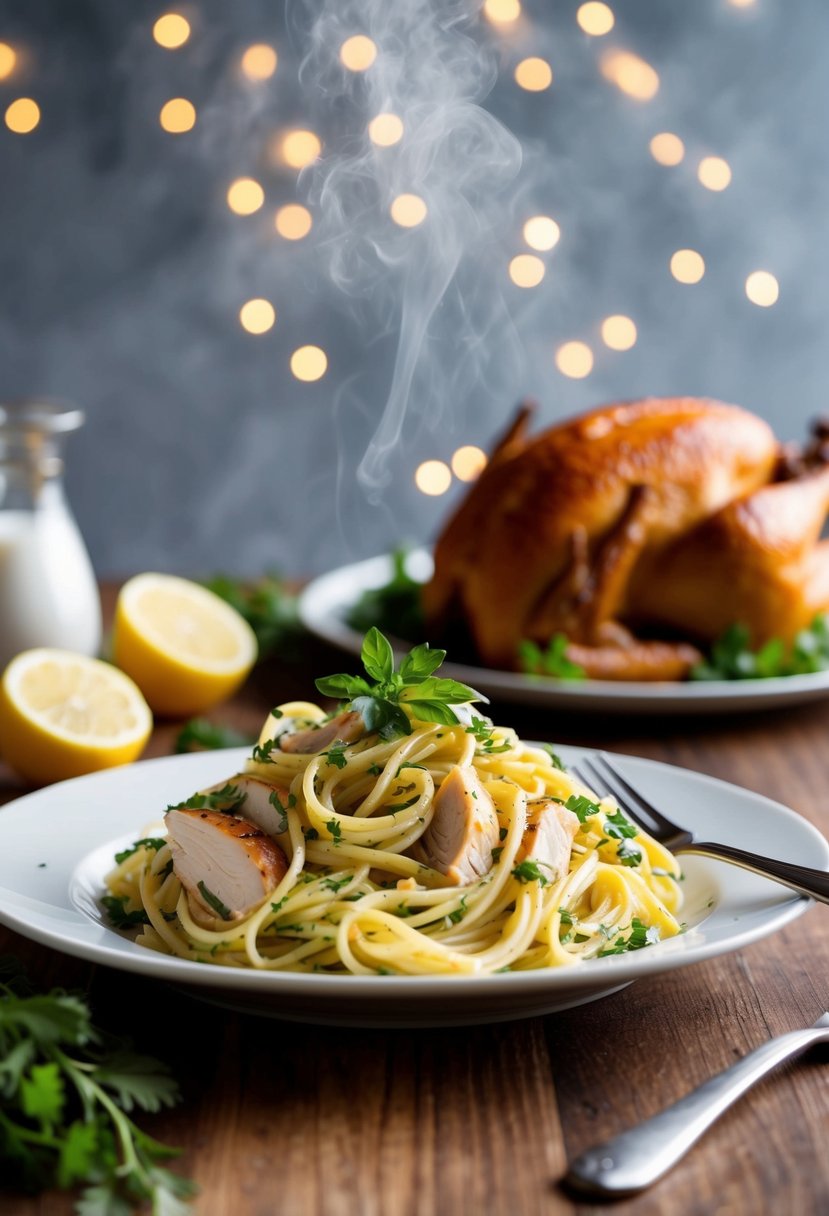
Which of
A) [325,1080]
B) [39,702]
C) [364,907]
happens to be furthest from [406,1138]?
[39,702]

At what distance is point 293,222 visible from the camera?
672 cm

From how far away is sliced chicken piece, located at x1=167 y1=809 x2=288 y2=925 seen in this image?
1.62 metres

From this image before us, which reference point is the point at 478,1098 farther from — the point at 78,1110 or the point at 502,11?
the point at 502,11

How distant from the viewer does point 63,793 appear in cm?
201

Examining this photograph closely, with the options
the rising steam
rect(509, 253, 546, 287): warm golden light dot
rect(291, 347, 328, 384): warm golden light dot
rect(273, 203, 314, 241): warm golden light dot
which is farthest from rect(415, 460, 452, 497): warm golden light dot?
rect(273, 203, 314, 241): warm golden light dot

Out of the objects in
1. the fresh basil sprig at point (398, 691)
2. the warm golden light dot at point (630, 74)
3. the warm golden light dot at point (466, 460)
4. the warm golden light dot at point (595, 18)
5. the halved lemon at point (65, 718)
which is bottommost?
the warm golden light dot at point (466, 460)

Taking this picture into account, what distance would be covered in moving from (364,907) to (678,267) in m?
6.00

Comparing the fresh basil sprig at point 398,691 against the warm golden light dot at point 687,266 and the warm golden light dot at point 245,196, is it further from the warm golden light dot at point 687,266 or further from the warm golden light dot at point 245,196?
the warm golden light dot at point 687,266

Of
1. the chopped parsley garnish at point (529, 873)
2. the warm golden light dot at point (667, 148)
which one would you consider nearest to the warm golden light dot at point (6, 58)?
the warm golden light dot at point (667, 148)

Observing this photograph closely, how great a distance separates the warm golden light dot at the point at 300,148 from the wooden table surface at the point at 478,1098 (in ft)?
18.0

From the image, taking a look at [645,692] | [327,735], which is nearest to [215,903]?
[327,735]

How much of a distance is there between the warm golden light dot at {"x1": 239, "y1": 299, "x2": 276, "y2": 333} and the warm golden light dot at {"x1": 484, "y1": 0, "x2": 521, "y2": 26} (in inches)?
70.2

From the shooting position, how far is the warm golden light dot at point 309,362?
22.5ft

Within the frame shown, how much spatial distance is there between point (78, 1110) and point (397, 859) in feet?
1.62
